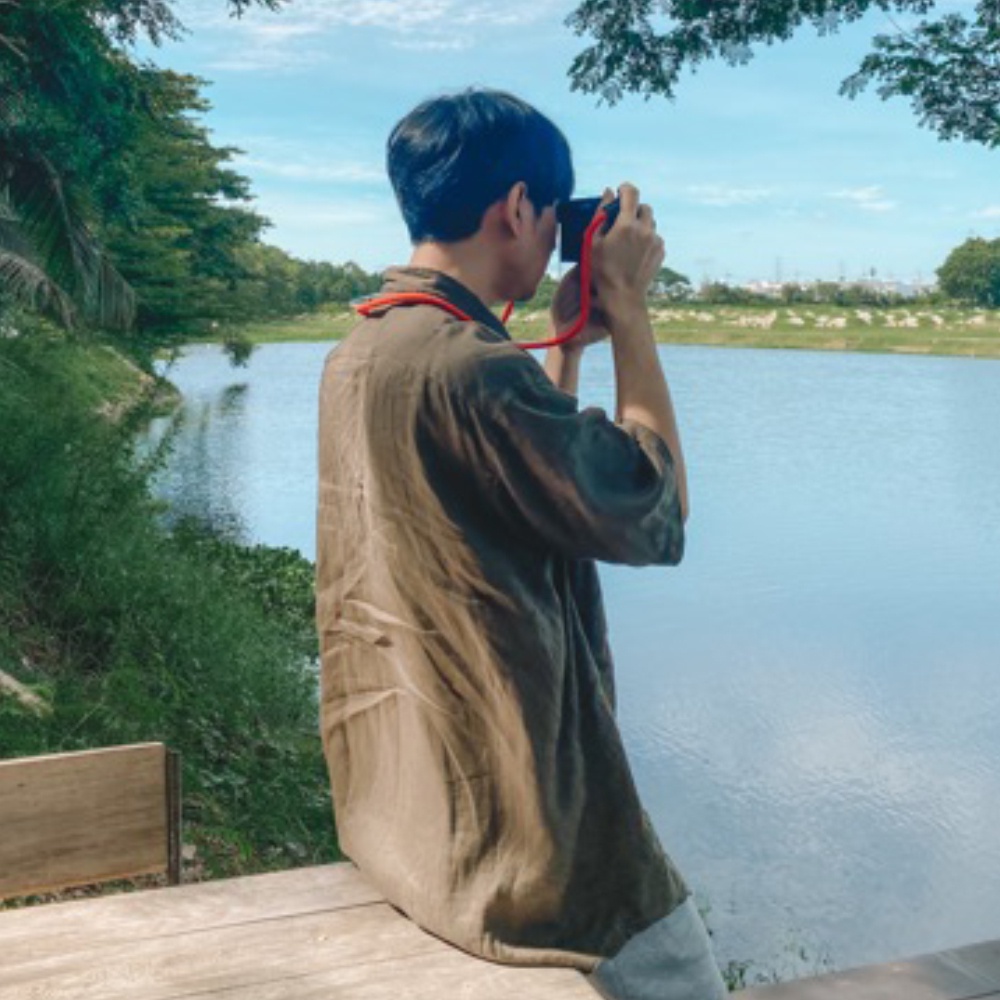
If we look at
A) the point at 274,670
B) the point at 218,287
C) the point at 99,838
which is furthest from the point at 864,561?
the point at 99,838

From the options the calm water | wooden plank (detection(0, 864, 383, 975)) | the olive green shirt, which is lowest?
the calm water

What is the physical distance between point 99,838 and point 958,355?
3453 cm

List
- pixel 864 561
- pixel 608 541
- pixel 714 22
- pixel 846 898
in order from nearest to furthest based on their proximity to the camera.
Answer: pixel 608 541 → pixel 714 22 → pixel 846 898 → pixel 864 561

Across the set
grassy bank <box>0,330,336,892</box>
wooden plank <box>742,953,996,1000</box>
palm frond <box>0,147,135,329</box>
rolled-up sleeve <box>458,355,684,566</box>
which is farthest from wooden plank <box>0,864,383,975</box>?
palm frond <box>0,147,135,329</box>

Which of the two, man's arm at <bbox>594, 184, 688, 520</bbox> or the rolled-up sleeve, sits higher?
man's arm at <bbox>594, 184, 688, 520</bbox>

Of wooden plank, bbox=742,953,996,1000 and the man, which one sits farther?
wooden plank, bbox=742,953,996,1000

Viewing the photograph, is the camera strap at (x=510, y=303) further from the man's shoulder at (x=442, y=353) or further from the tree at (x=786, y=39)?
the tree at (x=786, y=39)

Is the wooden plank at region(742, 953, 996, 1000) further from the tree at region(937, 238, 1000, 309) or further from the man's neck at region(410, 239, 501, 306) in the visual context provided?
the tree at region(937, 238, 1000, 309)

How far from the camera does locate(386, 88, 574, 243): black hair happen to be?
1.14 metres

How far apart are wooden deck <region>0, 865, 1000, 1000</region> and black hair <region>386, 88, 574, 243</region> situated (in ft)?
2.07

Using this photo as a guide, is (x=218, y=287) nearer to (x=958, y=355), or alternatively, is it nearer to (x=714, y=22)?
(x=714, y=22)

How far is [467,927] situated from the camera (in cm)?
117

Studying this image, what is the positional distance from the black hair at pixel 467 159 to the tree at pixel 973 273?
16.7 metres

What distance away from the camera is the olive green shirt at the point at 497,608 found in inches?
42.1
